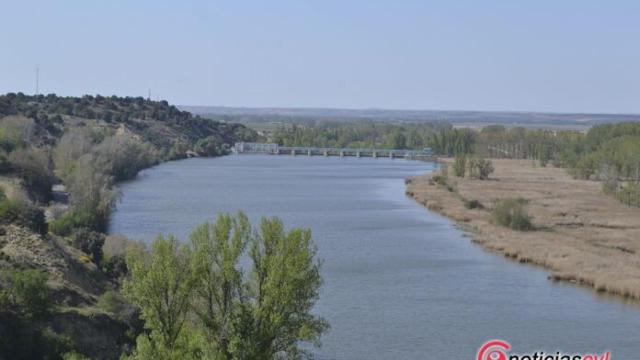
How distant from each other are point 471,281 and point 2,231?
45.7 feet

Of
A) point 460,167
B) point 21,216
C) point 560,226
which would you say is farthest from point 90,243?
point 460,167

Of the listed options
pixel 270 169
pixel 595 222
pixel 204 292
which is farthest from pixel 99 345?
pixel 270 169

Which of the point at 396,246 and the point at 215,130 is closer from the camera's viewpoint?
the point at 396,246

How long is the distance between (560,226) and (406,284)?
1665cm

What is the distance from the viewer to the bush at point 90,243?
28141 millimetres

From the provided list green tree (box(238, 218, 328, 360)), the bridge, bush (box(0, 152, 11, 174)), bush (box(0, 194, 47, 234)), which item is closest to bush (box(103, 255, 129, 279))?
bush (box(0, 194, 47, 234))

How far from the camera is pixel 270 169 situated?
87812mm

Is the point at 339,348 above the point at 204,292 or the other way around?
the other way around

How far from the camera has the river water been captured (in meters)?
24.4

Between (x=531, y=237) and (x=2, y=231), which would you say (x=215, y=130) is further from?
(x=2, y=231)

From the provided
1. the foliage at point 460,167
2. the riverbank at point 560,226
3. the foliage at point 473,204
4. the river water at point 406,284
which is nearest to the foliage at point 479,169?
the foliage at point 460,167

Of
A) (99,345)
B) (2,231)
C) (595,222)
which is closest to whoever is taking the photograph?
(99,345)

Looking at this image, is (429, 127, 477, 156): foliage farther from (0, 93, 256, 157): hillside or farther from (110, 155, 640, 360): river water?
(110, 155, 640, 360): river water

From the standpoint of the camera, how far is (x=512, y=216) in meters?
45.2
